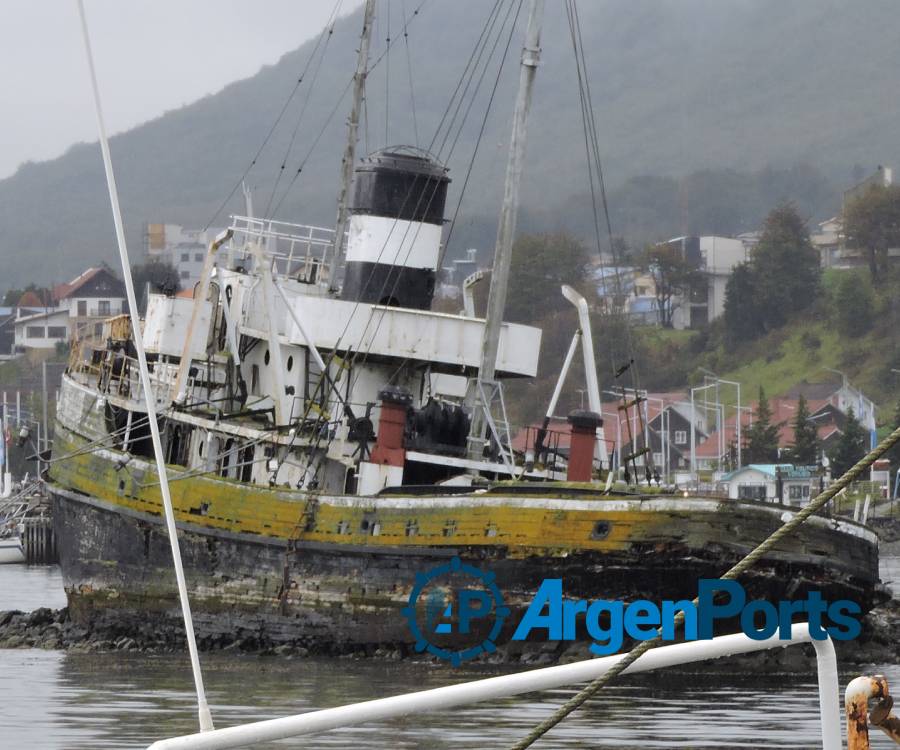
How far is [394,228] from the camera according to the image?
31.1 metres

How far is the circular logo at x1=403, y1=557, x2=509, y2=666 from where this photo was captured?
24.7 meters

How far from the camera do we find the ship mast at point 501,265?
2761 centimetres

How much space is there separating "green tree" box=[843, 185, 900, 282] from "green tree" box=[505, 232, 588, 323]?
20.5 metres

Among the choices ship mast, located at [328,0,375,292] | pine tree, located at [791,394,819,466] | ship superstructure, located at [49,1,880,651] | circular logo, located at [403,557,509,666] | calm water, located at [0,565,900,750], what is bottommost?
calm water, located at [0,565,900,750]

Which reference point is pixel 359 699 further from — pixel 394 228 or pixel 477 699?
pixel 477 699

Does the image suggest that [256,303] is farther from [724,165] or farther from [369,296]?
[724,165]

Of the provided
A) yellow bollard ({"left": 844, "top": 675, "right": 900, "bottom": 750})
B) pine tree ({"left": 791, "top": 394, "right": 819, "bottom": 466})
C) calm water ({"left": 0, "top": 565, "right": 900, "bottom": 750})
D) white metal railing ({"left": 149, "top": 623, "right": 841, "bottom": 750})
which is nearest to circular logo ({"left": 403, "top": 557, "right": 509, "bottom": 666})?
calm water ({"left": 0, "top": 565, "right": 900, "bottom": 750})

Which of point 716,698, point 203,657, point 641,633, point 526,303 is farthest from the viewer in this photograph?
point 526,303

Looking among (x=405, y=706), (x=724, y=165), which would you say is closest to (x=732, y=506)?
(x=405, y=706)

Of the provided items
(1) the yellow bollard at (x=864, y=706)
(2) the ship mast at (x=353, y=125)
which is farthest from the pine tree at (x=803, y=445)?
(1) the yellow bollard at (x=864, y=706)

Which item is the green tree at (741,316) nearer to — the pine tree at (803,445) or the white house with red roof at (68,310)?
the pine tree at (803,445)

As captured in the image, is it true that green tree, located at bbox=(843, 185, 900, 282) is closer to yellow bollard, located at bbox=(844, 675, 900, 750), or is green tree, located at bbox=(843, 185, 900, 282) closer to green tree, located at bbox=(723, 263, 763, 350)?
green tree, located at bbox=(723, 263, 763, 350)

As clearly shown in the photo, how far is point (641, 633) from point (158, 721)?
6.86 meters

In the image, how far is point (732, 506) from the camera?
2344 cm
